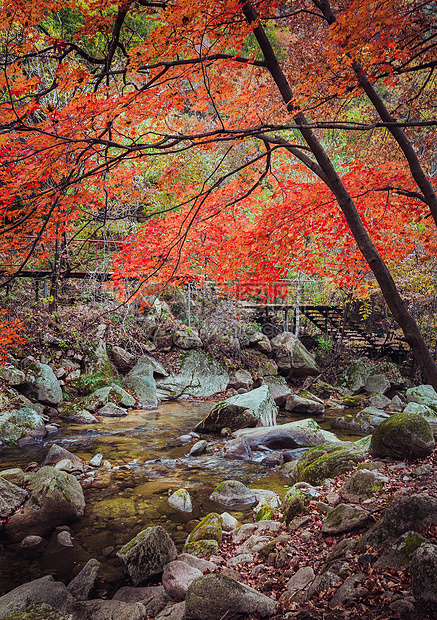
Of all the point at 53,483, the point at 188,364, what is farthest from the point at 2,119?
the point at 188,364

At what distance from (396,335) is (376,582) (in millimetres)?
16425

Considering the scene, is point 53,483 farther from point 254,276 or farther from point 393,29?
point 393,29

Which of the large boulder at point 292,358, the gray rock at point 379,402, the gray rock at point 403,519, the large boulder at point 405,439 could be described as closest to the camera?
the gray rock at point 403,519

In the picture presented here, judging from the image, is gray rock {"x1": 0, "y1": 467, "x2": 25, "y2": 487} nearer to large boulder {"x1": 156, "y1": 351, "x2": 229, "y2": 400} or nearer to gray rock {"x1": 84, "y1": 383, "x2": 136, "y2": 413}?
gray rock {"x1": 84, "y1": 383, "x2": 136, "y2": 413}

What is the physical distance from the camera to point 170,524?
16.6 feet

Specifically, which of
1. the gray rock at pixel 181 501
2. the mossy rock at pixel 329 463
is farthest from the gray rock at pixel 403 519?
the gray rock at pixel 181 501

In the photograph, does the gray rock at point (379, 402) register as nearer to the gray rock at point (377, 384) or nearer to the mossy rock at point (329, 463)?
the gray rock at point (377, 384)

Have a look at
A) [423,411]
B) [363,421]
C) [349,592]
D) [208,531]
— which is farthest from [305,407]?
[349,592]

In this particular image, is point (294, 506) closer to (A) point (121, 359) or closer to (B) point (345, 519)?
(B) point (345, 519)

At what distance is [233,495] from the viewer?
19.0 ft

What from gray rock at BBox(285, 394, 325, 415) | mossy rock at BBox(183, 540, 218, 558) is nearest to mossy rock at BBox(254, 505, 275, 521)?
mossy rock at BBox(183, 540, 218, 558)

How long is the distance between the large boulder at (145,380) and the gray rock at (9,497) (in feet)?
22.1

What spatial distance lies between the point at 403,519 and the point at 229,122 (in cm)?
577

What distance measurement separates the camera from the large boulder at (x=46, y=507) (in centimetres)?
469
